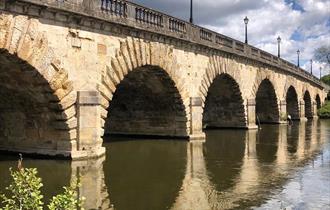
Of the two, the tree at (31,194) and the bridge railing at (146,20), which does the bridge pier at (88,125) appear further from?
the tree at (31,194)

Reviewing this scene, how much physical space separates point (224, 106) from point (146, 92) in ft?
30.2

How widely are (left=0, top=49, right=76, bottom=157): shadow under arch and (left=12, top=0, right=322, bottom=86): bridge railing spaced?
197 centimetres

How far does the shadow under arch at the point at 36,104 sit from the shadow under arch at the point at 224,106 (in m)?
15.2

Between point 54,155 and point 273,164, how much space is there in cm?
721

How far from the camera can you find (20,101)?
15.0 m

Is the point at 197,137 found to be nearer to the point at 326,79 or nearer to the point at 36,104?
the point at 36,104

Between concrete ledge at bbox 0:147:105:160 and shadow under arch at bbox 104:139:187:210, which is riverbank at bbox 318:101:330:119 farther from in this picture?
concrete ledge at bbox 0:147:105:160

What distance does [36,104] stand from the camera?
14.6 metres

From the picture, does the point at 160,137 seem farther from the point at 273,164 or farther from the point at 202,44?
the point at 273,164

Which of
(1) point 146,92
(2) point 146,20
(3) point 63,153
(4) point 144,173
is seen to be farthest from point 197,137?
(4) point 144,173

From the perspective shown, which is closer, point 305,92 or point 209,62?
point 209,62

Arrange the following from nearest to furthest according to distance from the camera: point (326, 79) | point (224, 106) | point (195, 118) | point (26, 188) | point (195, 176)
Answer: point (26, 188) → point (195, 176) → point (195, 118) → point (224, 106) → point (326, 79)

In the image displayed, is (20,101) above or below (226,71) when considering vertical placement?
below

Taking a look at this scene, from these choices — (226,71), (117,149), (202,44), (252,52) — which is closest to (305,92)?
(252,52)
